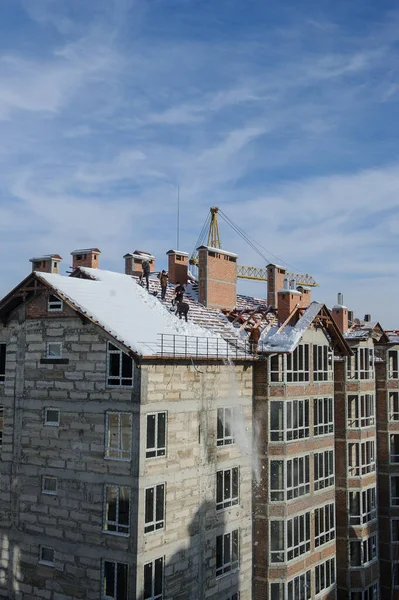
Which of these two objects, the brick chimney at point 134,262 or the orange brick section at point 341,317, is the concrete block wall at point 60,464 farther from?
the orange brick section at point 341,317

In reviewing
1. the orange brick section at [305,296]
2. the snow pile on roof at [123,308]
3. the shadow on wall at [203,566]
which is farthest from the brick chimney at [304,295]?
the shadow on wall at [203,566]

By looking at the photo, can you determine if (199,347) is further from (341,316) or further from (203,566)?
(341,316)

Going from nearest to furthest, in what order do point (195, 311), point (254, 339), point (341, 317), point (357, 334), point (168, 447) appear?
point (168, 447)
point (254, 339)
point (195, 311)
point (357, 334)
point (341, 317)

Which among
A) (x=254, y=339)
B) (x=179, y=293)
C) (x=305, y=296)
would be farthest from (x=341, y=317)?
(x=179, y=293)

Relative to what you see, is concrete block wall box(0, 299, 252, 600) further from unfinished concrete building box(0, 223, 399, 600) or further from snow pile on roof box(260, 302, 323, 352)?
snow pile on roof box(260, 302, 323, 352)

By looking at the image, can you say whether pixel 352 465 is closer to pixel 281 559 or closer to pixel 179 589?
pixel 281 559

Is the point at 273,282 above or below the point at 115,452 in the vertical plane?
above

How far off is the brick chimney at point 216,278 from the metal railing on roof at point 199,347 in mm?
4970

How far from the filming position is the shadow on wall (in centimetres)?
2486

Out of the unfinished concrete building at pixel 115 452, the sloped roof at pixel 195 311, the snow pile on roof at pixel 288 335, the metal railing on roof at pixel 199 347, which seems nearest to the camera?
the unfinished concrete building at pixel 115 452

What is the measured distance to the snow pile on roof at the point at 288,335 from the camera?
1206 inches

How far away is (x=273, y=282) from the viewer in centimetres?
3956

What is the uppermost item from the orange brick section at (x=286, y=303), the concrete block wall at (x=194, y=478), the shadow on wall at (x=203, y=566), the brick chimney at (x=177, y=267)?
the brick chimney at (x=177, y=267)

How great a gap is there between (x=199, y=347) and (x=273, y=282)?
12.8m
